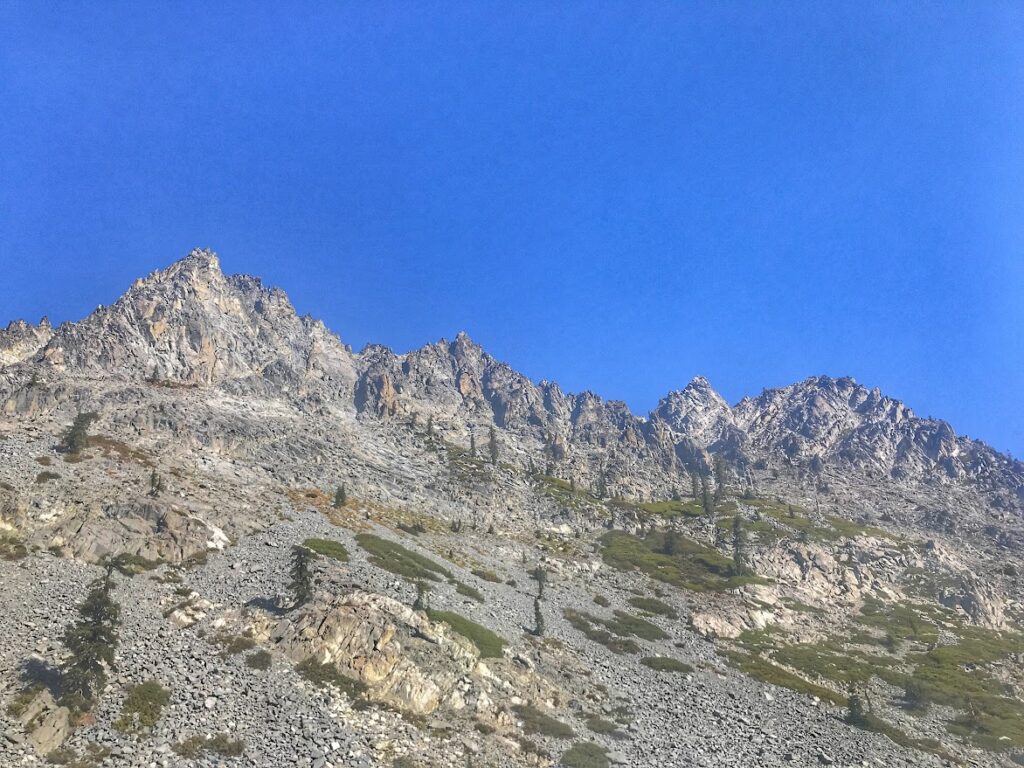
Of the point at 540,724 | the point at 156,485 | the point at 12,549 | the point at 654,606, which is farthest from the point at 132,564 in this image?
the point at 654,606

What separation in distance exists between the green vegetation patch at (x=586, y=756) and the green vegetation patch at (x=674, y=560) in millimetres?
77531

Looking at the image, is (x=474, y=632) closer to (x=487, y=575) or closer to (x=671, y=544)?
(x=487, y=575)

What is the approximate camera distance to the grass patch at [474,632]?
56.4 meters

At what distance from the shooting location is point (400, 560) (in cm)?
8256

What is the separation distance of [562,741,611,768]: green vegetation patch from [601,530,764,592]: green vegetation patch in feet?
254

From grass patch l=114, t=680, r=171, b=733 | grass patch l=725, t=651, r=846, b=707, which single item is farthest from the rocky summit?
grass patch l=725, t=651, r=846, b=707

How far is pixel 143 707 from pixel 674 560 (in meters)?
121

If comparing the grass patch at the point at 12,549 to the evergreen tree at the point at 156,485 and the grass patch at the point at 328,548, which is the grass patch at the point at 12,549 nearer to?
the evergreen tree at the point at 156,485

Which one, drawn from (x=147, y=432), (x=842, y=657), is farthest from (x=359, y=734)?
(x=147, y=432)

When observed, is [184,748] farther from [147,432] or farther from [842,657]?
[147,432]

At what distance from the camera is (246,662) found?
144ft

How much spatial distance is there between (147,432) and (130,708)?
10840cm

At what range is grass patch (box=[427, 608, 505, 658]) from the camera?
56375 mm

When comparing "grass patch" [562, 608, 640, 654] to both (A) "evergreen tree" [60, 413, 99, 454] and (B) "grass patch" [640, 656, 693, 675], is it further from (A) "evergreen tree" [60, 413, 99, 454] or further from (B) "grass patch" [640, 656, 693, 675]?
(A) "evergreen tree" [60, 413, 99, 454]
